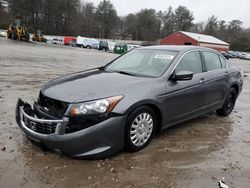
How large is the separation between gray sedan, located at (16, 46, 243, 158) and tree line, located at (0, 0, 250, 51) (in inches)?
2747

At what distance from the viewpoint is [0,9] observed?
63.0 m

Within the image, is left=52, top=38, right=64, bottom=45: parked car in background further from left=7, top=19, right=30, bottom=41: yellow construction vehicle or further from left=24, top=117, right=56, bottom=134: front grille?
left=24, top=117, right=56, bottom=134: front grille

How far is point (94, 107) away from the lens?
10.7 feet

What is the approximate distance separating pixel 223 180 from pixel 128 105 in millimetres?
1492

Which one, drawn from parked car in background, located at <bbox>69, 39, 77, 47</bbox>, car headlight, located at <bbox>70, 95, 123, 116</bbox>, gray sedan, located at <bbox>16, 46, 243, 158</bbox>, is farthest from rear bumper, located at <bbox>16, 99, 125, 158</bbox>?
parked car in background, located at <bbox>69, 39, 77, 47</bbox>

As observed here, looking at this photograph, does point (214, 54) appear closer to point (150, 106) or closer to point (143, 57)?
point (143, 57)

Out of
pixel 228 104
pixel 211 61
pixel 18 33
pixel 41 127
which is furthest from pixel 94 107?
pixel 18 33

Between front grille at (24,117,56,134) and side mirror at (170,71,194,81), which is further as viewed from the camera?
side mirror at (170,71,194,81)

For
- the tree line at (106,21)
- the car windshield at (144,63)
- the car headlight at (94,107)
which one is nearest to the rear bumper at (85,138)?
the car headlight at (94,107)

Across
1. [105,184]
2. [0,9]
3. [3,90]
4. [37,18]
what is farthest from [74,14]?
[105,184]

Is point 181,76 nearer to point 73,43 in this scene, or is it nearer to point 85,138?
point 85,138

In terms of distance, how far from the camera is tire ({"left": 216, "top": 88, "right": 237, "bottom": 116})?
18.9 ft

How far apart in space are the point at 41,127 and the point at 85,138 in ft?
1.98

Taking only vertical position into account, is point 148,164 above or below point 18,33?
below
